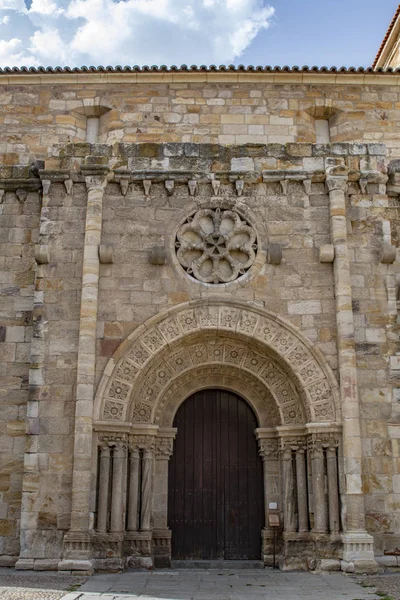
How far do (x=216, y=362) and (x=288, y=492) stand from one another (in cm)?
230

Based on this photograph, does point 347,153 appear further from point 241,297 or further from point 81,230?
point 81,230

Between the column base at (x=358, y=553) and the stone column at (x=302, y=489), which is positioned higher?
the stone column at (x=302, y=489)

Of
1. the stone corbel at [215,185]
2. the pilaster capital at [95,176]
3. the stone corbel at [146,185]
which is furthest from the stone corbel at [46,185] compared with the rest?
the stone corbel at [215,185]

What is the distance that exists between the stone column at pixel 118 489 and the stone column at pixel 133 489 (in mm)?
172

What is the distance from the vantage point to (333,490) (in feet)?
30.9

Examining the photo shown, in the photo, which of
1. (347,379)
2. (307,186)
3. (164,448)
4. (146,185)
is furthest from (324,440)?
(146,185)

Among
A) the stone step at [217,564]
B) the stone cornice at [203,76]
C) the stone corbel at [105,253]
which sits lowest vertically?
the stone step at [217,564]

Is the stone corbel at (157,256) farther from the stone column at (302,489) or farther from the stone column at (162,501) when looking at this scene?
A: the stone column at (302,489)

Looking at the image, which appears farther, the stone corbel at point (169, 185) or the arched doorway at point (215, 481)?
the stone corbel at point (169, 185)

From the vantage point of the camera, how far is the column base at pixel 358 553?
28.9 feet

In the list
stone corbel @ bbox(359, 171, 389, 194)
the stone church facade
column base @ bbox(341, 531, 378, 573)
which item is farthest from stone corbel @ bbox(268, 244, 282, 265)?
column base @ bbox(341, 531, 378, 573)

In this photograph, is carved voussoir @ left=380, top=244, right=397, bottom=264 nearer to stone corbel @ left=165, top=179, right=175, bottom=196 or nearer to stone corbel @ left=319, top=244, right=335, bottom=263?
stone corbel @ left=319, top=244, right=335, bottom=263

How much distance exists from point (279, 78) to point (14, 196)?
22.0 ft

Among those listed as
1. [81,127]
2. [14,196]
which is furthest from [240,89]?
[14,196]
